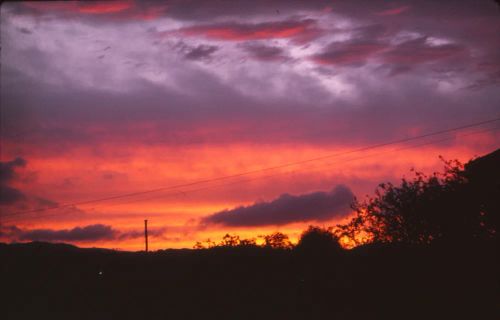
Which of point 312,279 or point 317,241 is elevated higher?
point 317,241

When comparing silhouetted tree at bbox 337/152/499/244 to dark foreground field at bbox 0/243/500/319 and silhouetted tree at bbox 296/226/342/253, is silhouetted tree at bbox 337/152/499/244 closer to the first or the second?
dark foreground field at bbox 0/243/500/319

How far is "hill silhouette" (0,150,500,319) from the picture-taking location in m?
27.0

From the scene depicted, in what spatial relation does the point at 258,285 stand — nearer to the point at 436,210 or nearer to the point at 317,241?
the point at 436,210

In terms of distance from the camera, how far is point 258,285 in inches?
1339

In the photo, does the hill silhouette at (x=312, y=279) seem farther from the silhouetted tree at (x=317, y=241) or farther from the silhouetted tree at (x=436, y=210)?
the silhouetted tree at (x=317, y=241)

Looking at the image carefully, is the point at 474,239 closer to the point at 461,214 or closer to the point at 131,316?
the point at 461,214

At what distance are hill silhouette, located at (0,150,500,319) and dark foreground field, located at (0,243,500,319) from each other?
0.23ft

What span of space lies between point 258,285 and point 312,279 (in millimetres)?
4154

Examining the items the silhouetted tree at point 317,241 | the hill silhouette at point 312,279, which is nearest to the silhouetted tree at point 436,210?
the hill silhouette at point 312,279

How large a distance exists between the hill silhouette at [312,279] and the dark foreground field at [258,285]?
0.07m

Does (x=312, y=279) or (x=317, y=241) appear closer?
(x=312, y=279)

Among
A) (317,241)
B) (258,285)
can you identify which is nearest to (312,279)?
(258,285)

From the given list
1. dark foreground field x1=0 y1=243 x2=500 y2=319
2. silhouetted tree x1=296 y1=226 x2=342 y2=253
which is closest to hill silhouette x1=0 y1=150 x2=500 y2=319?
dark foreground field x1=0 y1=243 x2=500 y2=319

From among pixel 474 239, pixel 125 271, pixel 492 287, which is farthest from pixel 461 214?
pixel 125 271
